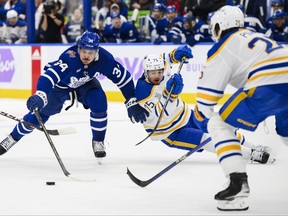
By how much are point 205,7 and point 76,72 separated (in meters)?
5.33

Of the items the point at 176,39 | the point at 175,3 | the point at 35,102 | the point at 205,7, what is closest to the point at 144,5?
the point at 175,3

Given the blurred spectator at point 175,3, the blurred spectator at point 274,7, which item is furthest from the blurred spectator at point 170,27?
the blurred spectator at point 274,7

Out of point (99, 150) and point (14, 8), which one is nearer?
point (99, 150)

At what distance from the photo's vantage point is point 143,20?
10.6 metres

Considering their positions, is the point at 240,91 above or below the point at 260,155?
above

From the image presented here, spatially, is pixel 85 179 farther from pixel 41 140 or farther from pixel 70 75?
pixel 41 140

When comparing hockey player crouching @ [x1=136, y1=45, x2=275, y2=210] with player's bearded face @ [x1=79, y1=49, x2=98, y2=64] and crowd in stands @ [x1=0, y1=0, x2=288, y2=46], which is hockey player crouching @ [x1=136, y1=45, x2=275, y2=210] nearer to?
player's bearded face @ [x1=79, y1=49, x2=98, y2=64]

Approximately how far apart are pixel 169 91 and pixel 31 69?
6.13 meters

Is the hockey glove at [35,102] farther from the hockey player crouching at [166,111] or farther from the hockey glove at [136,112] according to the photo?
the hockey player crouching at [166,111]

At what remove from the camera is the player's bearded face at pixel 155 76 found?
4898 mm

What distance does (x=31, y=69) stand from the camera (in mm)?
10602

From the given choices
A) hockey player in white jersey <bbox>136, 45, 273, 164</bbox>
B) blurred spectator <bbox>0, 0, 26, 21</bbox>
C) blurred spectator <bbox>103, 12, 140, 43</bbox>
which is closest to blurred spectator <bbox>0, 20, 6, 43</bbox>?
blurred spectator <bbox>0, 0, 26, 21</bbox>

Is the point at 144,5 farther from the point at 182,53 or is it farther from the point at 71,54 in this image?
the point at 71,54

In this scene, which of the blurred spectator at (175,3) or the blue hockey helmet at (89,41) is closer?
the blue hockey helmet at (89,41)
